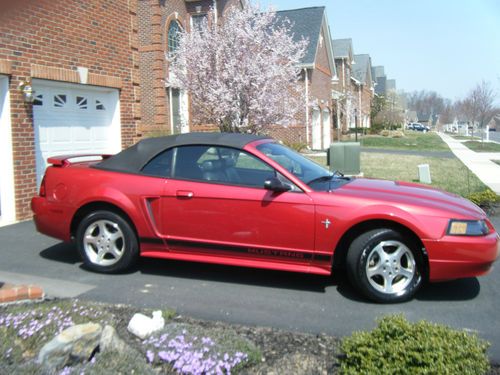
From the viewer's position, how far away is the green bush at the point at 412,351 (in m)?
2.88

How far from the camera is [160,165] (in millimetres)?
5352

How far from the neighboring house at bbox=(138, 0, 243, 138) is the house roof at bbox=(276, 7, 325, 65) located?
22.1 ft

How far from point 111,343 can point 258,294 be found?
1.80 metres

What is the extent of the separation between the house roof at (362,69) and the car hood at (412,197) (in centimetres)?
4546

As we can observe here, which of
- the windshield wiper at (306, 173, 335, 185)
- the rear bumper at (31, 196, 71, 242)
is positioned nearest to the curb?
the rear bumper at (31, 196, 71, 242)

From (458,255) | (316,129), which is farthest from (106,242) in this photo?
(316,129)

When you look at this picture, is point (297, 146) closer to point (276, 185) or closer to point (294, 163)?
point (294, 163)

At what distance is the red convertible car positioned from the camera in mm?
4555

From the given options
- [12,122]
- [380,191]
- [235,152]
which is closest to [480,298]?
[380,191]

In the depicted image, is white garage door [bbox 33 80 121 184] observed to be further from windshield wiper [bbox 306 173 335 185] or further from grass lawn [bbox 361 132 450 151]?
grass lawn [bbox 361 132 450 151]

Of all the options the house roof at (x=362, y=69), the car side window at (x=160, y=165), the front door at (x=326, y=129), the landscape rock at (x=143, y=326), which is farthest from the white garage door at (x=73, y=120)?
the house roof at (x=362, y=69)

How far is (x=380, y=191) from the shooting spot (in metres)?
4.95

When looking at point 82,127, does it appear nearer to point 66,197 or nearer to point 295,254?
point 66,197

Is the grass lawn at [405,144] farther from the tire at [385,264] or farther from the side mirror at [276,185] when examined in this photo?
the side mirror at [276,185]
